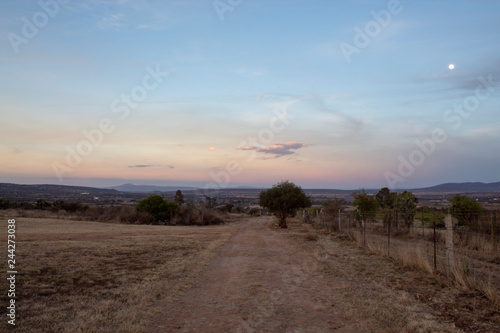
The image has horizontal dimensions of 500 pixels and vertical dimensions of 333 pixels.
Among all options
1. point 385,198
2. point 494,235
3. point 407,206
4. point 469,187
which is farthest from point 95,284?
point 469,187

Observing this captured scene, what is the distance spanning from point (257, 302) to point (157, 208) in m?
35.5

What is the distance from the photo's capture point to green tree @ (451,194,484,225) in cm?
1894

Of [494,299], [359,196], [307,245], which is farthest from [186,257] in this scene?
[359,196]

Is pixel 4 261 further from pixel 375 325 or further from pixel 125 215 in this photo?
pixel 125 215

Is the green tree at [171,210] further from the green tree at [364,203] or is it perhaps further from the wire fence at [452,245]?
the wire fence at [452,245]

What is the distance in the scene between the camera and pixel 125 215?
40.3 metres

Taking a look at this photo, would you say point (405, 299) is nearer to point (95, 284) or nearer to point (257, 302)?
point (257, 302)

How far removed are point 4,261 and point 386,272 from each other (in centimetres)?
1221

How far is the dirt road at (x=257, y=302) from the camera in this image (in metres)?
6.51

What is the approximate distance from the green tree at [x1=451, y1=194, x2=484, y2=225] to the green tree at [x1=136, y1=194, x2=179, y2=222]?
2992 cm

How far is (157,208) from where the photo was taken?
41.7 meters

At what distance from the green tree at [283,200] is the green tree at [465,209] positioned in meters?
13.9

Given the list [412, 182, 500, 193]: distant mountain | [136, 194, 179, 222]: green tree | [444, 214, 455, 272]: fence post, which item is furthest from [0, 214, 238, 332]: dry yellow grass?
[412, 182, 500, 193]: distant mountain

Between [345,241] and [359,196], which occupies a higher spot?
[359,196]
